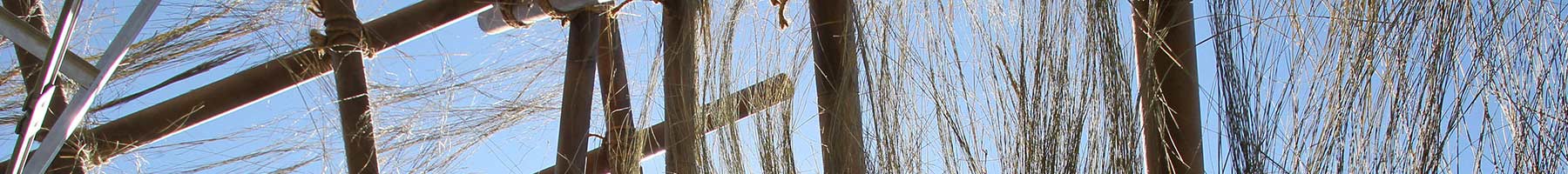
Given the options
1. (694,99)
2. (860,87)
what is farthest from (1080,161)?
(694,99)

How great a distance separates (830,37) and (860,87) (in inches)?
2.2

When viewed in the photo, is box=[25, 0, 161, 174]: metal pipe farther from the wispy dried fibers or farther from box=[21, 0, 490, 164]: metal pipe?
→ box=[21, 0, 490, 164]: metal pipe

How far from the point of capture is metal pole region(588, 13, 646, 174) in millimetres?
1201

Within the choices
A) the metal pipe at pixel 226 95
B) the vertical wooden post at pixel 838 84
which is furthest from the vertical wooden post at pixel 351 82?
the vertical wooden post at pixel 838 84

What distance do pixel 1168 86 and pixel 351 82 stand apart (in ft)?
3.30

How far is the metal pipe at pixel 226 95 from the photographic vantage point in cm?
187

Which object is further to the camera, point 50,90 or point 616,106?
point 616,106

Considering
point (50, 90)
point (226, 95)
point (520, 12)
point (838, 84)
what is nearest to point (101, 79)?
point (50, 90)

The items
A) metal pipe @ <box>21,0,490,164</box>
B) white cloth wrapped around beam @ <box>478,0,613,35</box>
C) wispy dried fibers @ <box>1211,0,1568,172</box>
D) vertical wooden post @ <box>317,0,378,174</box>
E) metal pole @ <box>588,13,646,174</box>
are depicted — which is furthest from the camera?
metal pipe @ <box>21,0,490,164</box>

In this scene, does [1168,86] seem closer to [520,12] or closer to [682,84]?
[682,84]

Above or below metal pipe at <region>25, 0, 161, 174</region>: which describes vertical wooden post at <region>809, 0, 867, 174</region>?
above

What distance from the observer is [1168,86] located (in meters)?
0.88

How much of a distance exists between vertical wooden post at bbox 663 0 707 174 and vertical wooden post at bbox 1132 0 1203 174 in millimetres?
336

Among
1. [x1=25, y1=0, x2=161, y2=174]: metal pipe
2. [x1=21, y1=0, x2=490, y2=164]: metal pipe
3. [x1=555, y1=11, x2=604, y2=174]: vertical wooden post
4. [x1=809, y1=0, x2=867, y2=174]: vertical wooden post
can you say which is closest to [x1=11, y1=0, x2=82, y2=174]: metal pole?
[x1=25, y1=0, x2=161, y2=174]: metal pipe
